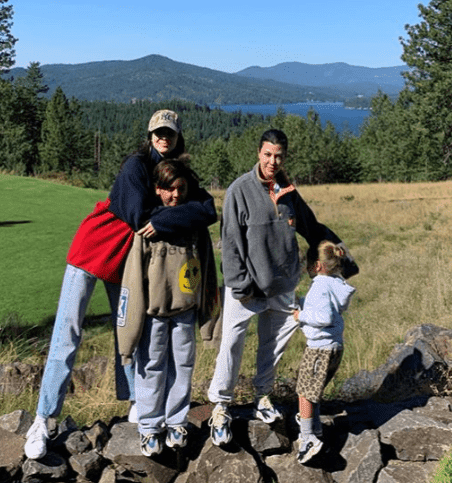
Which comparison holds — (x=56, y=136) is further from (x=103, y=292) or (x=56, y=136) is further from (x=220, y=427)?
(x=220, y=427)

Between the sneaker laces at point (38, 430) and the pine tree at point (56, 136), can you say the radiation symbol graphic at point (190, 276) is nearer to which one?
the sneaker laces at point (38, 430)

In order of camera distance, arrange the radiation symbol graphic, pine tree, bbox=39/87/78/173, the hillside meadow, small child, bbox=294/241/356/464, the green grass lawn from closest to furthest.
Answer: the radiation symbol graphic
small child, bbox=294/241/356/464
the hillside meadow
the green grass lawn
pine tree, bbox=39/87/78/173

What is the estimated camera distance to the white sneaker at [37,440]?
9.71ft

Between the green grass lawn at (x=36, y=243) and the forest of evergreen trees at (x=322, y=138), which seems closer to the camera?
the green grass lawn at (x=36, y=243)

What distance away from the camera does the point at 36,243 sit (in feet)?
29.4

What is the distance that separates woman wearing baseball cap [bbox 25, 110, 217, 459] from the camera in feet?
9.09

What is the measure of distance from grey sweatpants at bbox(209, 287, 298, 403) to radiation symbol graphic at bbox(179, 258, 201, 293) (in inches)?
9.0

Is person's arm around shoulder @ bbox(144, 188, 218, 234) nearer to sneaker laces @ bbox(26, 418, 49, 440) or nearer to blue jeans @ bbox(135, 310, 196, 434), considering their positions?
blue jeans @ bbox(135, 310, 196, 434)

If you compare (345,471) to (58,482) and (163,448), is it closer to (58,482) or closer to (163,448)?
(163,448)

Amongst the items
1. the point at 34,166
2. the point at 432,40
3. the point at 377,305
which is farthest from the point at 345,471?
the point at 34,166

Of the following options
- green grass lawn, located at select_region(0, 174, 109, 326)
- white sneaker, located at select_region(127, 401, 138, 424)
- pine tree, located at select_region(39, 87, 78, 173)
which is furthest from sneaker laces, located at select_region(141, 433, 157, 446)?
pine tree, located at select_region(39, 87, 78, 173)

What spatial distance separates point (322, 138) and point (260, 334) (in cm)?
5870

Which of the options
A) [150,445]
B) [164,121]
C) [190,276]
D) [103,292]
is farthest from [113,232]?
[103,292]

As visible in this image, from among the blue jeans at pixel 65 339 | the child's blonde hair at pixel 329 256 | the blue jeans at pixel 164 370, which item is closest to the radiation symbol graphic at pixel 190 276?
the blue jeans at pixel 164 370
